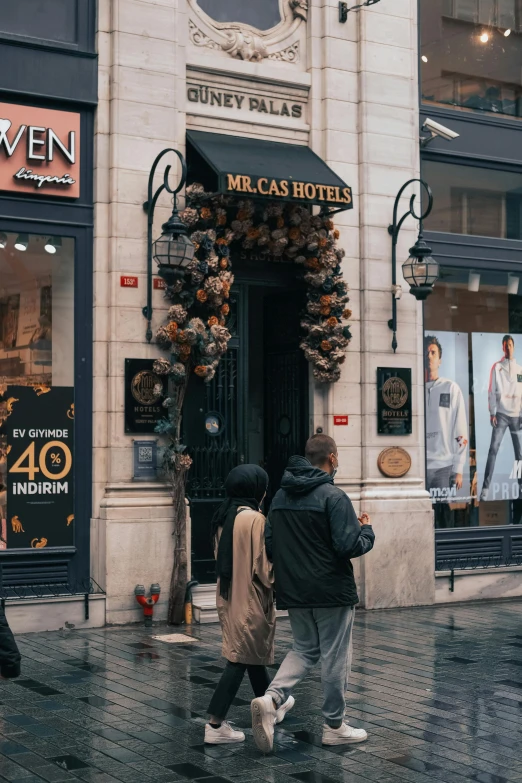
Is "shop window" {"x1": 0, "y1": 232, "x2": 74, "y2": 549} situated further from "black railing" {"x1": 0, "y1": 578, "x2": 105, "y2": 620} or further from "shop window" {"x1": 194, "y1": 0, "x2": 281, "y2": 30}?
"shop window" {"x1": 194, "y1": 0, "x2": 281, "y2": 30}

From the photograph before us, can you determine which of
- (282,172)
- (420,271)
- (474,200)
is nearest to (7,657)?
(282,172)

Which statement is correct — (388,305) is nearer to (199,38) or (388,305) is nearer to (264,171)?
(264,171)

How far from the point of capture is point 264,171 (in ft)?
41.0

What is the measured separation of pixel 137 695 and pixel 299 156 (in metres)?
7.13

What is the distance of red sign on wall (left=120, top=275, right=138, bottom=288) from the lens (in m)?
12.2

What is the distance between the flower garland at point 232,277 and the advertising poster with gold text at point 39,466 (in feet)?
4.38

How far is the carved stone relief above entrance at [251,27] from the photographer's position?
516 inches

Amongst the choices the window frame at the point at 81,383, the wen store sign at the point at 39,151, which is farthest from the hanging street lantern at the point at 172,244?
the wen store sign at the point at 39,151

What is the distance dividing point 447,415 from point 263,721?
8.22m

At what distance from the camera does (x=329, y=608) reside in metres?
7.04

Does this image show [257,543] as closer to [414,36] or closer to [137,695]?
[137,695]

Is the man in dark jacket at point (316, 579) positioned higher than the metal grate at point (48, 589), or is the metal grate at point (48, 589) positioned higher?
the man in dark jacket at point (316, 579)

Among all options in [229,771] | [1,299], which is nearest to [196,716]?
[229,771]

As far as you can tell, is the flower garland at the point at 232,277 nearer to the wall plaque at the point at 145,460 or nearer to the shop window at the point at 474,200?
the wall plaque at the point at 145,460
